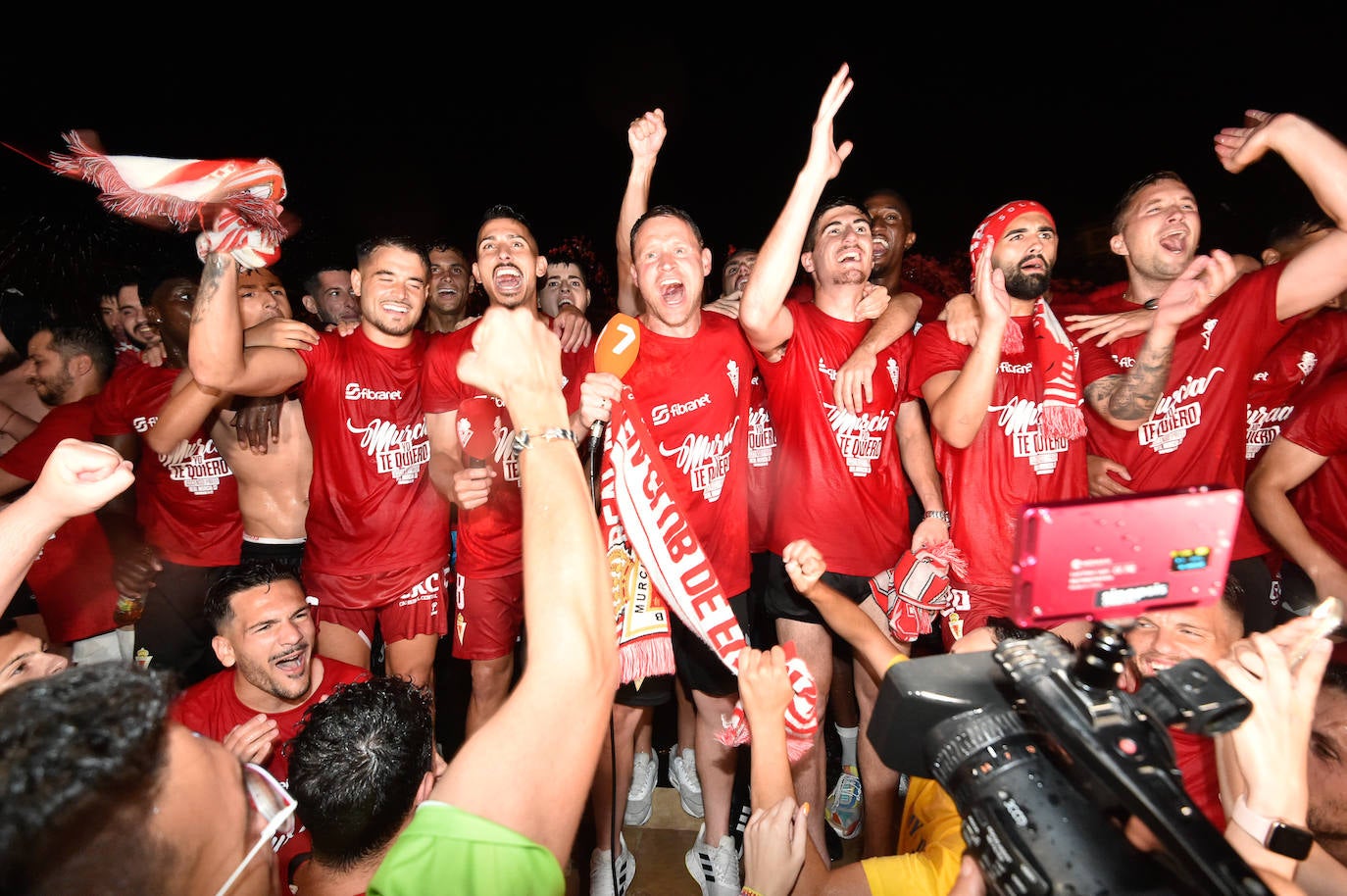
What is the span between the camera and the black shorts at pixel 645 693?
309 cm

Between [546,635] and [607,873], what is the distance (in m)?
2.42

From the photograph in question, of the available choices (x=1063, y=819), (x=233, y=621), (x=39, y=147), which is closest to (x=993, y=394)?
(x=1063, y=819)

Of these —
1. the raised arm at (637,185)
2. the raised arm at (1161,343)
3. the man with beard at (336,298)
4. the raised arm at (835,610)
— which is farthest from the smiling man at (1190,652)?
the man with beard at (336,298)

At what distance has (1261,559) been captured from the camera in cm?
334

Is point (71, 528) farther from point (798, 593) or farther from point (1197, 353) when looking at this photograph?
point (1197, 353)

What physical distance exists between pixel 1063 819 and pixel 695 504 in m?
2.27

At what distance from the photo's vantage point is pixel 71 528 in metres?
3.65

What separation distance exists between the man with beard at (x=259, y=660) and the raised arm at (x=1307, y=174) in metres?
4.08

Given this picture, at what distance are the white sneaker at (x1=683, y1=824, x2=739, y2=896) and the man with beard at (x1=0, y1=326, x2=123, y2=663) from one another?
3.28 meters

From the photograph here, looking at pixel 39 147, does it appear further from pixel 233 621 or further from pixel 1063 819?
pixel 1063 819

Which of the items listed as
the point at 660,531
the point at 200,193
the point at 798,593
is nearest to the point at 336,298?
the point at 200,193

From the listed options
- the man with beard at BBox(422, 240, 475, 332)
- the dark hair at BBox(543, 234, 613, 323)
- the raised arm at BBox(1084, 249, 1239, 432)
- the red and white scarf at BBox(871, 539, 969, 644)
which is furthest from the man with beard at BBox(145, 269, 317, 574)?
the dark hair at BBox(543, 234, 613, 323)

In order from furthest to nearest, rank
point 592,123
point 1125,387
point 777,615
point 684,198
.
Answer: point 684,198 → point 592,123 → point 777,615 → point 1125,387

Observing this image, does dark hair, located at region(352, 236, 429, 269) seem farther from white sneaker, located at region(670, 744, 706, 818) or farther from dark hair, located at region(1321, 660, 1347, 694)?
dark hair, located at region(1321, 660, 1347, 694)
